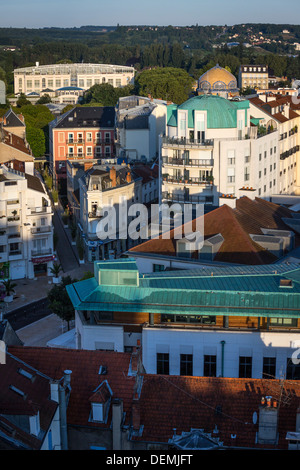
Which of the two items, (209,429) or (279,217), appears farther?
(279,217)

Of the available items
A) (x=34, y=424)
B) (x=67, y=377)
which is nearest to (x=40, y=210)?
(x=67, y=377)

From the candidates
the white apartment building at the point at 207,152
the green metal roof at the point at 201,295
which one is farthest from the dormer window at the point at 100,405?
the white apartment building at the point at 207,152

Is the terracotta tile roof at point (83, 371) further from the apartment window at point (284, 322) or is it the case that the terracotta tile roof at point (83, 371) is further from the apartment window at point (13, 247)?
the apartment window at point (13, 247)

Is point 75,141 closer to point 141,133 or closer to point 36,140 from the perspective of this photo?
point 36,140

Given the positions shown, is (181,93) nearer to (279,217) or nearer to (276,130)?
(276,130)
